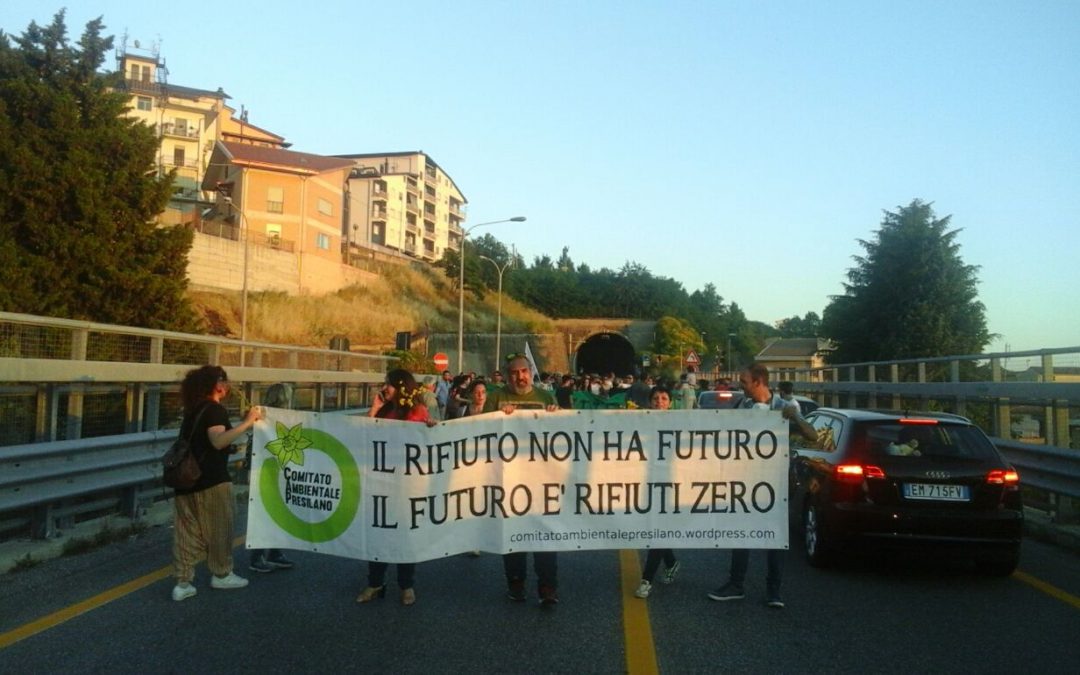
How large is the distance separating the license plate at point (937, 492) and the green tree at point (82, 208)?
28.7 meters

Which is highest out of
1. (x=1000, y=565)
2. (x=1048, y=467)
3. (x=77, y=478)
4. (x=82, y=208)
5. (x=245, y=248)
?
(x=245, y=248)

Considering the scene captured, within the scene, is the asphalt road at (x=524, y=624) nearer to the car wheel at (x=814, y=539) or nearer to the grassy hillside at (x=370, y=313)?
the car wheel at (x=814, y=539)

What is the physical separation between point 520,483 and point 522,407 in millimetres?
591

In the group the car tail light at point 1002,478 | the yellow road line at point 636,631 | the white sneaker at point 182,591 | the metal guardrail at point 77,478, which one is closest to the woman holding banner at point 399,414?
the white sneaker at point 182,591

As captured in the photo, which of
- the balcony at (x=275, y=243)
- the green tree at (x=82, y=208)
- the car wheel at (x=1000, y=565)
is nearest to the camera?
the car wheel at (x=1000, y=565)

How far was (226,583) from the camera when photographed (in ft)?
24.8

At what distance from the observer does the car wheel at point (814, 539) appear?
8.62 meters

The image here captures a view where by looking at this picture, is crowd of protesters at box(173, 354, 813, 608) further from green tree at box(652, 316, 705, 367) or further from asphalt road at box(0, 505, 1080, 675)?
green tree at box(652, 316, 705, 367)

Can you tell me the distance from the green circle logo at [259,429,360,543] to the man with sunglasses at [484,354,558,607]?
114 cm

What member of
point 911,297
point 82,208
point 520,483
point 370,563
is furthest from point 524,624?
point 911,297

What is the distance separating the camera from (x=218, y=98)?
310 ft

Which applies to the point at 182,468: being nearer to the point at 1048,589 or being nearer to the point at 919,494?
the point at 919,494

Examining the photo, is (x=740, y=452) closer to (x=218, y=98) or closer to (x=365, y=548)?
(x=365, y=548)

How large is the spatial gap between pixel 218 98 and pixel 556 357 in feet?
139
